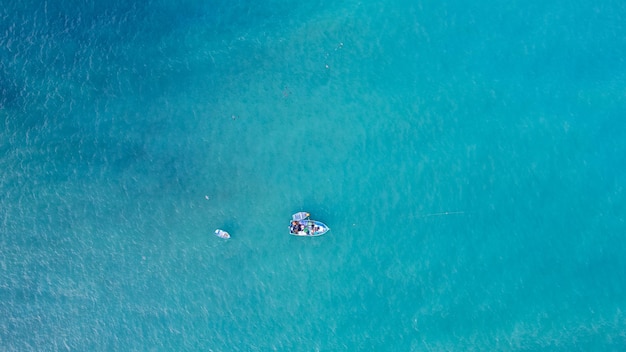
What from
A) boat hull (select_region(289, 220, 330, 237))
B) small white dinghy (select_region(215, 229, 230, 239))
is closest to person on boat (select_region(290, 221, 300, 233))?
boat hull (select_region(289, 220, 330, 237))

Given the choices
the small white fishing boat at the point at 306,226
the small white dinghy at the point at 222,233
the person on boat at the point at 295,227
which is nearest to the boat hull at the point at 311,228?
the small white fishing boat at the point at 306,226

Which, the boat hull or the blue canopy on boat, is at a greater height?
the blue canopy on boat

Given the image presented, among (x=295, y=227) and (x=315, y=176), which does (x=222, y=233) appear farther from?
(x=315, y=176)

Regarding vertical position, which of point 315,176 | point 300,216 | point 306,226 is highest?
point 315,176

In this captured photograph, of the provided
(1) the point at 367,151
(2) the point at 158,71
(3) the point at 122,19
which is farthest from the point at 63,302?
(1) the point at 367,151

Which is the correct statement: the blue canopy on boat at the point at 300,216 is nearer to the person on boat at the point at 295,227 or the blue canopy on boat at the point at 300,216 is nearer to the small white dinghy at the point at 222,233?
the person on boat at the point at 295,227

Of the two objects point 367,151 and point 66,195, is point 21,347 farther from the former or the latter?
point 367,151

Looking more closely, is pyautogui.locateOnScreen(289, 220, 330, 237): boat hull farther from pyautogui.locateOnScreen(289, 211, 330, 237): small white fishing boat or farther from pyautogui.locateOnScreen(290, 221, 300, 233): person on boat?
pyautogui.locateOnScreen(290, 221, 300, 233): person on boat

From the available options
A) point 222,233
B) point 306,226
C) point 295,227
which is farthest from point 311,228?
point 222,233
